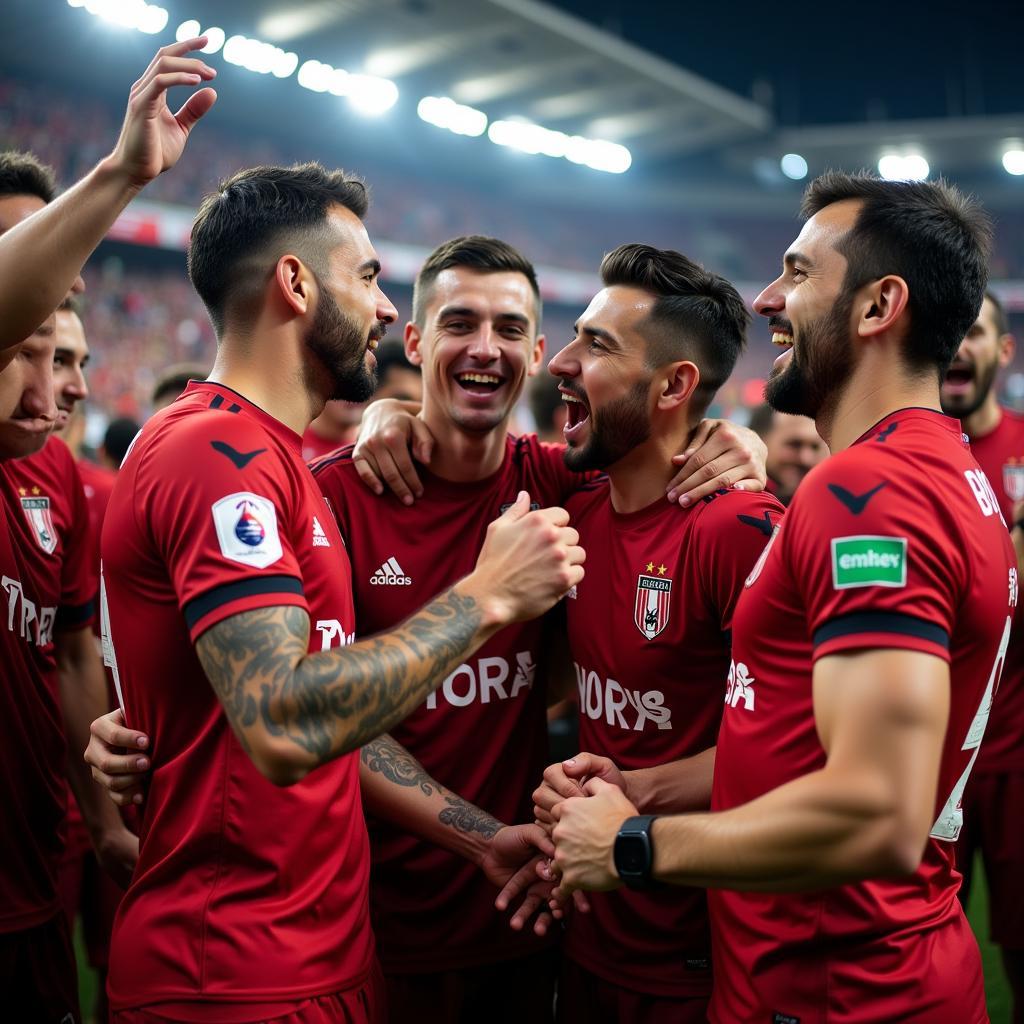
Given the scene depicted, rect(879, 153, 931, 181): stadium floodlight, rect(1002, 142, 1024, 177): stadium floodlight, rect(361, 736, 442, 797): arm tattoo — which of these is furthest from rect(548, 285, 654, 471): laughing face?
rect(879, 153, 931, 181): stadium floodlight

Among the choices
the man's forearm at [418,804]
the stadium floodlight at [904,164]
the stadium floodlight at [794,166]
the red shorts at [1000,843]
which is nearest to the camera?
the man's forearm at [418,804]

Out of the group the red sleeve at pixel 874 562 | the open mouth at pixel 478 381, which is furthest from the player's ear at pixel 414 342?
the red sleeve at pixel 874 562

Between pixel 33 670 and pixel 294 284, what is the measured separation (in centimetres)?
144

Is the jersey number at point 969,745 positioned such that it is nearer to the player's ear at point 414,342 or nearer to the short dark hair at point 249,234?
the short dark hair at point 249,234

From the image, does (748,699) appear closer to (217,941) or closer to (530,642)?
(530,642)

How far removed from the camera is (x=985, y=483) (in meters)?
2.00

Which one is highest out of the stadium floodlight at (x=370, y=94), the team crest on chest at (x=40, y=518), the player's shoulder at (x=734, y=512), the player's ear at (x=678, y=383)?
the stadium floodlight at (x=370, y=94)

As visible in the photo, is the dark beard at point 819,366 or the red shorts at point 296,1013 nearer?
the red shorts at point 296,1013

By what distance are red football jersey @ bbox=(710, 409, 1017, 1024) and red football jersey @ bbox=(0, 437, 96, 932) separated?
190 cm

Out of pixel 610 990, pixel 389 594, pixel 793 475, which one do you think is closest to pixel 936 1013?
pixel 610 990

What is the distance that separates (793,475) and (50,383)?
386 cm

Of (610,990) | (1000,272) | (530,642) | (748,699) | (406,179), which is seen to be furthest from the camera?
(1000,272)

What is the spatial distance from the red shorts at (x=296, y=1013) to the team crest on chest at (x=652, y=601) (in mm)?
1089

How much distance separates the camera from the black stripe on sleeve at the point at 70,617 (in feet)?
10.5
